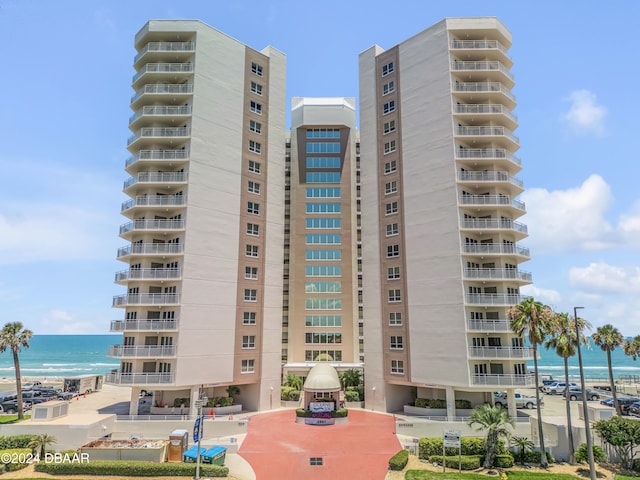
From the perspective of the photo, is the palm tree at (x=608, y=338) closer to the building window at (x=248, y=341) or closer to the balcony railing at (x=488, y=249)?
the balcony railing at (x=488, y=249)

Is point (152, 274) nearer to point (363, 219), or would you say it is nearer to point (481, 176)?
point (363, 219)

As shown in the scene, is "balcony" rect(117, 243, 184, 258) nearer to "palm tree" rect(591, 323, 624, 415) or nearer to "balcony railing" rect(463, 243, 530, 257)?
"balcony railing" rect(463, 243, 530, 257)

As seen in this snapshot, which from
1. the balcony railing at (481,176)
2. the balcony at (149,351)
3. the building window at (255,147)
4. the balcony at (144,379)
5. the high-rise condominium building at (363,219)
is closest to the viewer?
the balcony at (144,379)

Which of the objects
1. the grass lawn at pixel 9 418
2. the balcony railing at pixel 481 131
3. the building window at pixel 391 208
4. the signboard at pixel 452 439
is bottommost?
the grass lawn at pixel 9 418

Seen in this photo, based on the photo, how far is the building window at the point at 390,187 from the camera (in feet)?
176

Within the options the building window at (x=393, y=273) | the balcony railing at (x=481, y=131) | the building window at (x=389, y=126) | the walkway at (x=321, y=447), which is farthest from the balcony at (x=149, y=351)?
the balcony railing at (x=481, y=131)

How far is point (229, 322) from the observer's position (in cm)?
5006

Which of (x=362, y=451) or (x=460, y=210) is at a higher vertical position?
(x=460, y=210)

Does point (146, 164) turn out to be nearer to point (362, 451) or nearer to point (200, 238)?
point (200, 238)

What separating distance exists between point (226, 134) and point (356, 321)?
33595 mm

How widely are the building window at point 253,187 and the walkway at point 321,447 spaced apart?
88.5 ft

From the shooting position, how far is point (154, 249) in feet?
161

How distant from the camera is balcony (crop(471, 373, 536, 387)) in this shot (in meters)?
43.6

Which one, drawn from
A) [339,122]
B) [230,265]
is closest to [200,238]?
[230,265]
